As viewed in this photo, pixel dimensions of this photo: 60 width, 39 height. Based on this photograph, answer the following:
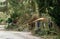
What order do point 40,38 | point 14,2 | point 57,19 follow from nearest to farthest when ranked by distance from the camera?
point 57,19
point 40,38
point 14,2

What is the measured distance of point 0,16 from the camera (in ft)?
131

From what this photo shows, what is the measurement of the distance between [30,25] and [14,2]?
399 cm

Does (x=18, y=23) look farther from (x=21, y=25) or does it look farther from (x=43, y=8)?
(x=43, y=8)

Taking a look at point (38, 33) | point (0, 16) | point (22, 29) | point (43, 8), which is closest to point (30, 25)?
point (22, 29)

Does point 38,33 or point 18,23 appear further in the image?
point 18,23

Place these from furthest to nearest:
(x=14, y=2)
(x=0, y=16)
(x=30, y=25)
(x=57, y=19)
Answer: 1. (x=0, y=16)
2. (x=14, y=2)
3. (x=30, y=25)
4. (x=57, y=19)

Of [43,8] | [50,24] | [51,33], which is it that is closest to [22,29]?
[50,24]

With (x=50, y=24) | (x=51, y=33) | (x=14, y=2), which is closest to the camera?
(x=51, y=33)

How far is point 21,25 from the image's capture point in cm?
2697

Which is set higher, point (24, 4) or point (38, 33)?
point (24, 4)

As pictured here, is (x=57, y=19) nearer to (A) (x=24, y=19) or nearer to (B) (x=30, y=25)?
(B) (x=30, y=25)

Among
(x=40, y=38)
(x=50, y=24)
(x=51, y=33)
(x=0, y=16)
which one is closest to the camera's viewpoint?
(x=40, y=38)

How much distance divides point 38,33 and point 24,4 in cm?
688

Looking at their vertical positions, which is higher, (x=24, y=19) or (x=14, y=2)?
(x=14, y=2)
